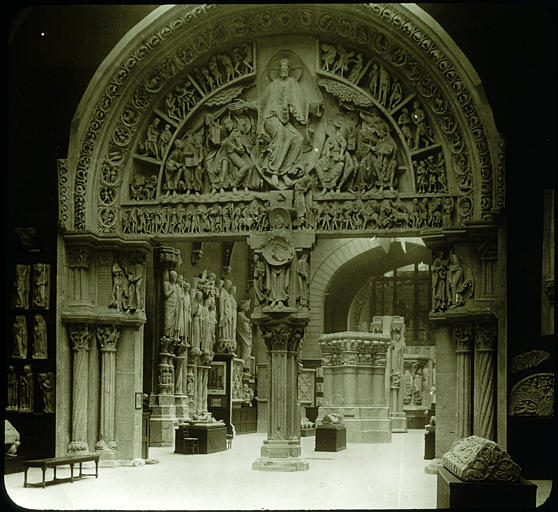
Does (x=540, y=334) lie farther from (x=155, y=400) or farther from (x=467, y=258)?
(x=155, y=400)

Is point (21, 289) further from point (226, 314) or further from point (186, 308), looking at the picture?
point (226, 314)

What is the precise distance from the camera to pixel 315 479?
45.8 feet

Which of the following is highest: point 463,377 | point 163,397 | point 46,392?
point 463,377

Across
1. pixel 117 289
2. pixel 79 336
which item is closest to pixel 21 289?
pixel 79 336

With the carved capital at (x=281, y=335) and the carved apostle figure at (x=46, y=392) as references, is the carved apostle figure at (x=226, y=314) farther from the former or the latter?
the carved apostle figure at (x=46, y=392)

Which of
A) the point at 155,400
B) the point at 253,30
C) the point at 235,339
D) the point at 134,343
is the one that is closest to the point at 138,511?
the point at 134,343

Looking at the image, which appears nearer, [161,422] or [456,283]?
[456,283]

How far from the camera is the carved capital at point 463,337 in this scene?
1405 centimetres

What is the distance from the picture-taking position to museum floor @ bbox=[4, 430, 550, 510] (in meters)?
11.8

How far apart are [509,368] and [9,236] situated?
6.50 metres

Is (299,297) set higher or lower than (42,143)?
lower

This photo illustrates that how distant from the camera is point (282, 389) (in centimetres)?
1468

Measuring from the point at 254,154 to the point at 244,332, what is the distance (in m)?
10.0

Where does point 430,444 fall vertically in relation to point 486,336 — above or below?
below
